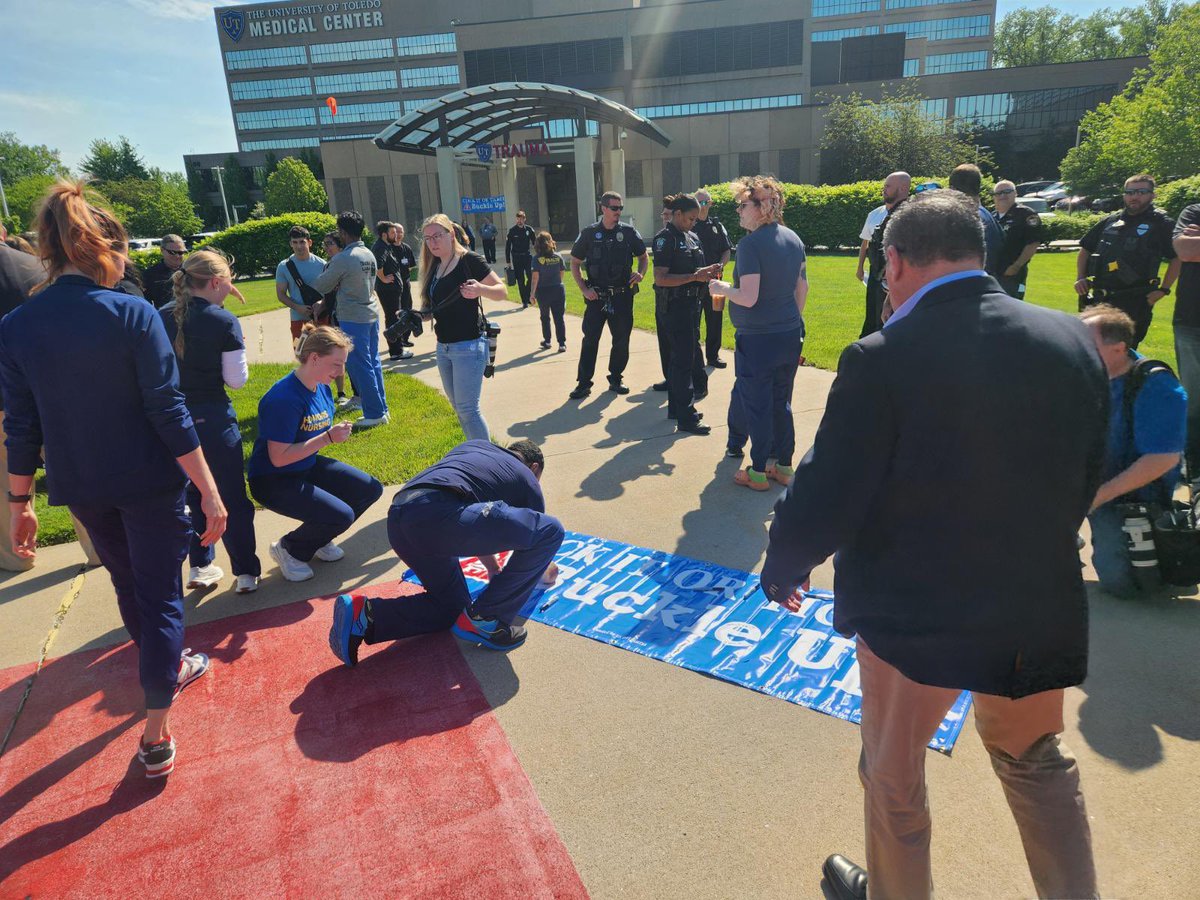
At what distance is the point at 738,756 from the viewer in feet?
9.11

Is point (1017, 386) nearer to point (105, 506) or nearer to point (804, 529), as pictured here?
point (804, 529)

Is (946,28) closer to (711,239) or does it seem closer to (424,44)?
(424,44)

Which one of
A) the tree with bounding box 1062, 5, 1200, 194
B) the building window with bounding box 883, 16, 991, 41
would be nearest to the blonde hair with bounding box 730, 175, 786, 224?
the tree with bounding box 1062, 5, 1200, 194

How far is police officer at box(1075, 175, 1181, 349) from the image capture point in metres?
6.53

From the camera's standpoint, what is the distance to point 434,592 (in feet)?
11.8

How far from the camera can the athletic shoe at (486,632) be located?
11.6 ft

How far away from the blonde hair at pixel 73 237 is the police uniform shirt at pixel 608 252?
212 inches

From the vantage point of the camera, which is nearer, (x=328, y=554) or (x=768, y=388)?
(x=328, y=554)

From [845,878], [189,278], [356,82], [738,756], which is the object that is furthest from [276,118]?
[845,878]

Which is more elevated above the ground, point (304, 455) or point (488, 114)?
point (488, 114)

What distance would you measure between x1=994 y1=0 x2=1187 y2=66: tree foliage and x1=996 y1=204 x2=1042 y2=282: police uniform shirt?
88.3 m

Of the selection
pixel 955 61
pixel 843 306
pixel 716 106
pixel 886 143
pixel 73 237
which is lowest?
pixel 843 306

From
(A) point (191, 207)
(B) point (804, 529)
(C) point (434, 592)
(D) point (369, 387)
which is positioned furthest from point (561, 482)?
(A) point (191, 207)

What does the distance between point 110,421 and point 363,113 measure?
8864 centimetres
